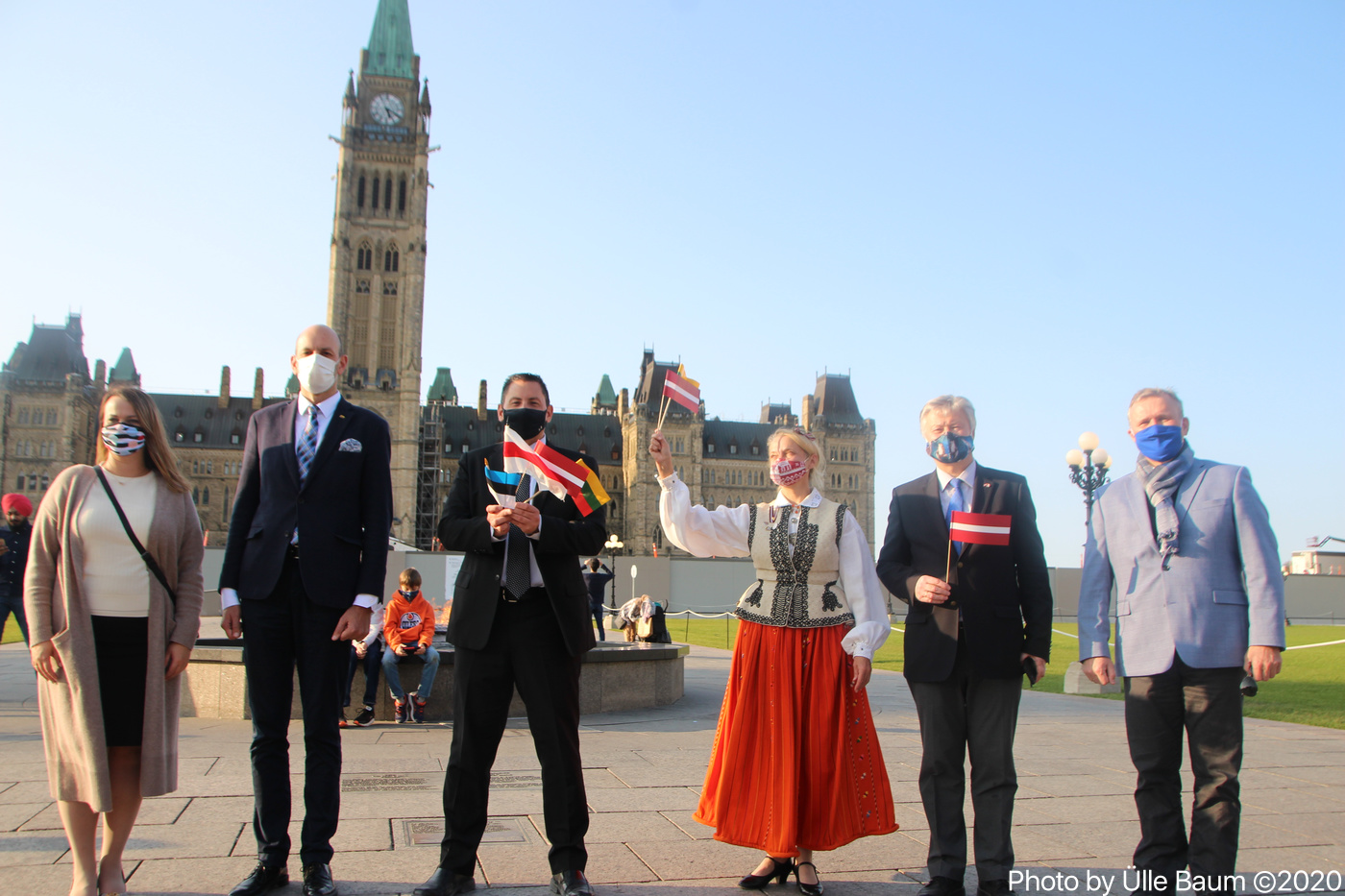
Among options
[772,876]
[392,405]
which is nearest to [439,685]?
[772,876]

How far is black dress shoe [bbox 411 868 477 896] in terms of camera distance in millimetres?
3689

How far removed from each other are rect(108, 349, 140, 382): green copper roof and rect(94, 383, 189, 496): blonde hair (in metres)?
91.1

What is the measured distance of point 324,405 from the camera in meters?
4.38

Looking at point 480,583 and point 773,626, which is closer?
point 480,583

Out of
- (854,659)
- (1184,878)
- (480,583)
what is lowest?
(1184,878)

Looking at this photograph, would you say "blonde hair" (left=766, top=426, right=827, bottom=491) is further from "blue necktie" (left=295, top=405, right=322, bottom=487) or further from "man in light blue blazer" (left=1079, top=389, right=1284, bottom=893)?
"blue necktie" (left=295, top=405, right=322, bottom=487)

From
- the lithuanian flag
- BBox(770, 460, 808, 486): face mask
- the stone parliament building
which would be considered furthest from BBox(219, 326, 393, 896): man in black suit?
the stone parliament building

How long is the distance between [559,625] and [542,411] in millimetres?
931

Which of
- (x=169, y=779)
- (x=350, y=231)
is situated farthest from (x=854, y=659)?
(x=350, y=231)

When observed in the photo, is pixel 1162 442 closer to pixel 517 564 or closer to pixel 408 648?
pixel 517 564

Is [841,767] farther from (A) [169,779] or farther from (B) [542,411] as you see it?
(A) [169,779]

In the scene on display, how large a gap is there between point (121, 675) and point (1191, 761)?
4.23m

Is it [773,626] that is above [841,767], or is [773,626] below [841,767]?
above

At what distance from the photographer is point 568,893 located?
3.71 metres
